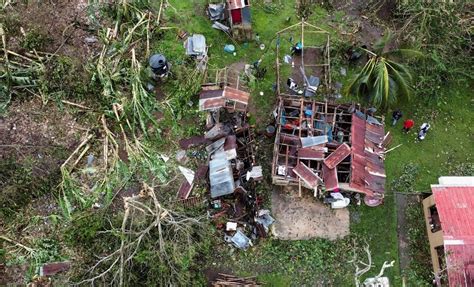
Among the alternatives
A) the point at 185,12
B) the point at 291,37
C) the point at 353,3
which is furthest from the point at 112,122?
the point at 353,3

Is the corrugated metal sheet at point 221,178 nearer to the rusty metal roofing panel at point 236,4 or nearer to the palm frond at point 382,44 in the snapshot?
the rusty metal roofing panel at point 236,4

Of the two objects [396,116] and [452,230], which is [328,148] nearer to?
[396,116]

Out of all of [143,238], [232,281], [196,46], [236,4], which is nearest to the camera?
[143,238]

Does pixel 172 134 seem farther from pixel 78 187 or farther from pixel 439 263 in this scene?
pixel 439 263

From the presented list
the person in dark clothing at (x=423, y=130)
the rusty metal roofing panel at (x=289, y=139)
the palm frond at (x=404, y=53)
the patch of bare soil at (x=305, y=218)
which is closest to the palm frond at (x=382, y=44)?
the palm frond at (x=404, y=53)

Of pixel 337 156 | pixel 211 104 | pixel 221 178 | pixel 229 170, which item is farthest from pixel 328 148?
pixel 211 104

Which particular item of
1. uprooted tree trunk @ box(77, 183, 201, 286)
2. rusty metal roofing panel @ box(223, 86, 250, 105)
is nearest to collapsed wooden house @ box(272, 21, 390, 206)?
rusty metal roofing panel @ box(223, 86, 250, 105)
